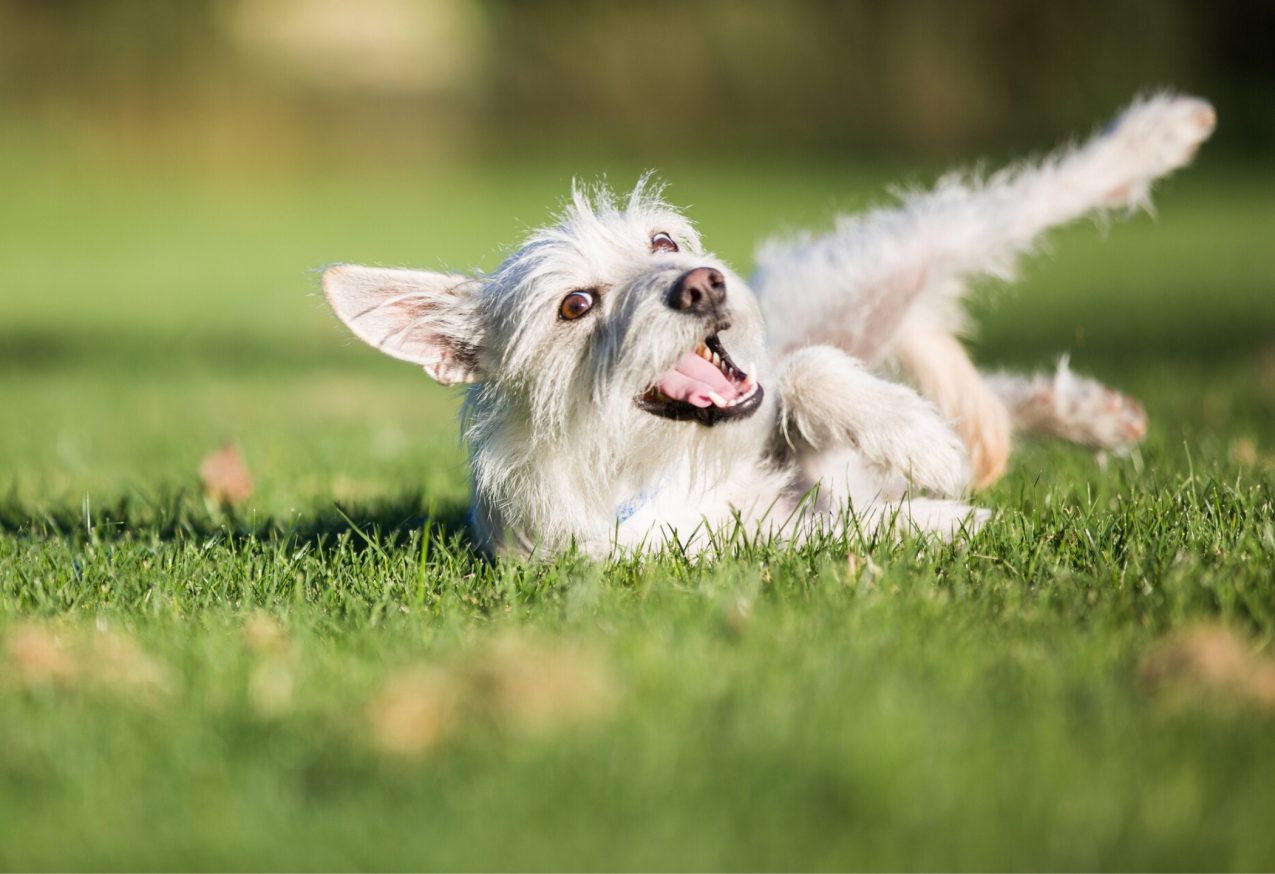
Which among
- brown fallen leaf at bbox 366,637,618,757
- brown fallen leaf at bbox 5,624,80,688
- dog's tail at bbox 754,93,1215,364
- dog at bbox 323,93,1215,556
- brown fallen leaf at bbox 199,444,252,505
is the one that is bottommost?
brown fallen leaf at bbox 5,624,80,688

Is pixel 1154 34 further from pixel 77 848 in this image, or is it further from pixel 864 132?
pixel 77 848

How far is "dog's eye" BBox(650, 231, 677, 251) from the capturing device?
4.18 metres

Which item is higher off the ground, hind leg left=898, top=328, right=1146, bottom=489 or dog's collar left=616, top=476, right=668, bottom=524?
hind leg left=898, top=328, right=1146, bottom=489

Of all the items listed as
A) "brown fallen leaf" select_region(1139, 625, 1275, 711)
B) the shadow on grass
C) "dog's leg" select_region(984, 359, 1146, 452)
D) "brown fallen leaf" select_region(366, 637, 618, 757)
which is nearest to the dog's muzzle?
the shadow on grass

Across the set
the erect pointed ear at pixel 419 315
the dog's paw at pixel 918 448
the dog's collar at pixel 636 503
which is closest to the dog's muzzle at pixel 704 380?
the dog's collar at pixel 636 503

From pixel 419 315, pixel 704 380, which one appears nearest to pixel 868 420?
pixel 704 380

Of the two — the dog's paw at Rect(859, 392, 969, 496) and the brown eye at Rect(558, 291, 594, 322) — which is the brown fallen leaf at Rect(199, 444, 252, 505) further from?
the dog's paw at Rect(859, 392, 969, 496)

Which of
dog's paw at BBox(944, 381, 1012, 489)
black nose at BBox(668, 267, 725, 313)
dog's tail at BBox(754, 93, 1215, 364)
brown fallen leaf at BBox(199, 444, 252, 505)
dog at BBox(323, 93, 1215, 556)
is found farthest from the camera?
brown fallen leaf at BBox(199, 444, 252, 505)

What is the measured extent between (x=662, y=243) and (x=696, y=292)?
22.7 inches

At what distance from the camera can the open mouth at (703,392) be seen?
3.82m

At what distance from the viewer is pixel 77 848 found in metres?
2.21

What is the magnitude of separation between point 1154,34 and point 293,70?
17427mm

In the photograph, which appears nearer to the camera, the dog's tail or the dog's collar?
the dog's collar

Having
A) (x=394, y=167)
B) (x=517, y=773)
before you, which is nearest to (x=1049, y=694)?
(x=517, y=773)
